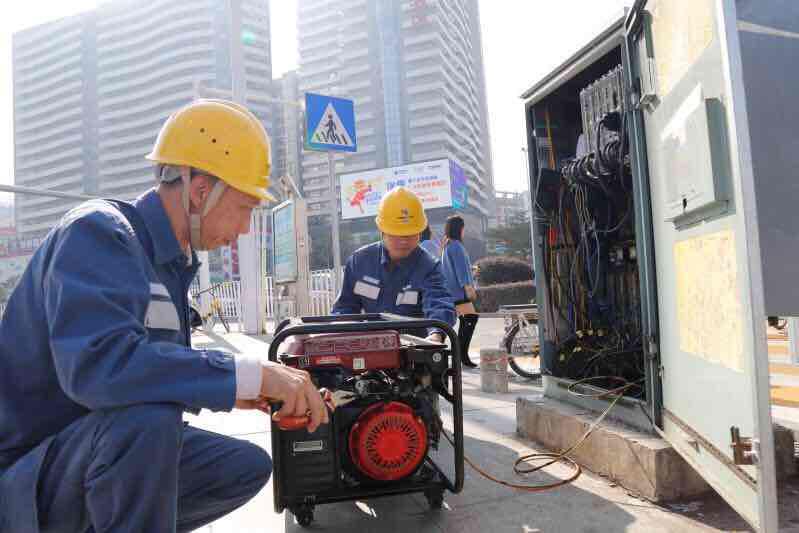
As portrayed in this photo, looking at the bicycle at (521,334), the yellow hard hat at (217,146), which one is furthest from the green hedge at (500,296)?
the yellow hard hat at (217,146)

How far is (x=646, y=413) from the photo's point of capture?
273 cm

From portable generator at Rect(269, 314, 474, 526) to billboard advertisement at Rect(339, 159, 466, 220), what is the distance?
3561 cm

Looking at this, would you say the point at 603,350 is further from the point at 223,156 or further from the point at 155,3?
the point at 155,3

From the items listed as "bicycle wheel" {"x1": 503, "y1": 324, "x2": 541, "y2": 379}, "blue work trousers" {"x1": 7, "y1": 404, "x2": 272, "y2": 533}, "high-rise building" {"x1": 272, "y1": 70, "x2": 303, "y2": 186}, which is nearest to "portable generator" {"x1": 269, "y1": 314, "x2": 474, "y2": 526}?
"blue work trousers" {"x1": 7, "y1": 404, "x2": 272, "y2": 533}

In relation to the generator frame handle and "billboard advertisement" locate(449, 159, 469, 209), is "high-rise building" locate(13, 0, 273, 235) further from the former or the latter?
the generator frame handle

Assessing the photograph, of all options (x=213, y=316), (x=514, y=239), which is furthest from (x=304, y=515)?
(x=514, y=239)

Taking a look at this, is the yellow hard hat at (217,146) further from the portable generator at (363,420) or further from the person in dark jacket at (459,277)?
the person in dark jacket at (459,277)

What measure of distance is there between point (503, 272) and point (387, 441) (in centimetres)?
1836

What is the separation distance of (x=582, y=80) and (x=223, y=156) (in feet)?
10.7

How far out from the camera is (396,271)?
3615 millimetres

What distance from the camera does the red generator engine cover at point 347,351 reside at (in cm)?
200

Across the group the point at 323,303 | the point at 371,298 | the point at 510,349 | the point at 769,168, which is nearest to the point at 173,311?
the point at 371,298

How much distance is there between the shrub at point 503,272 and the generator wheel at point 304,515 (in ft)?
58.5

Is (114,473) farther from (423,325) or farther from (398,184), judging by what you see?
(398,184)
